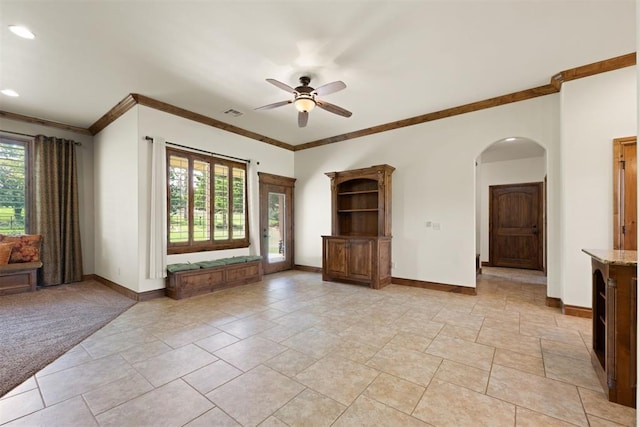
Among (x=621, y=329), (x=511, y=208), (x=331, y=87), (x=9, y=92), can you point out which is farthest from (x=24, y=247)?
(x=511, y=208)

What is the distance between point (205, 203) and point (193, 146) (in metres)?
1.07

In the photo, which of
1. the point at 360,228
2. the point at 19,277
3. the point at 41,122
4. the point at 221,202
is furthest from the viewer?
the point at 360,228

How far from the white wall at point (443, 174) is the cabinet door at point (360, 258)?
2.22 ft

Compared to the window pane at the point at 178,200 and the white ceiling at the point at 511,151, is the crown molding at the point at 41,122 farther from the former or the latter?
the white ceiling at the point at 511,151

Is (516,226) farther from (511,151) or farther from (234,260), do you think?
(234,260)

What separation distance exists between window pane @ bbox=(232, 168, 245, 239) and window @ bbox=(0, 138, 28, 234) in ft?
12.7

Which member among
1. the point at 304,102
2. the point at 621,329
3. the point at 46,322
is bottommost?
the point at 46,322

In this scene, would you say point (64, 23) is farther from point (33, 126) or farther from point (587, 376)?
point (587, 376)

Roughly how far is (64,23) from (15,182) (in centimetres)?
415

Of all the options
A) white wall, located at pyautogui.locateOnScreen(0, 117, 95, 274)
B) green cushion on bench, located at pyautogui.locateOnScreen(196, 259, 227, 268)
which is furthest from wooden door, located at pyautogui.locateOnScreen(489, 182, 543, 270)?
white wall, located at pyautogui.locateOnScreen(0, 117, 95, 274)

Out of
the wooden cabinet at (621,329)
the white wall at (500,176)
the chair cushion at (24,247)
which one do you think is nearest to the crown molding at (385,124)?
the chair cushion at (24,247)

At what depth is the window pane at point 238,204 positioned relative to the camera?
5.71m

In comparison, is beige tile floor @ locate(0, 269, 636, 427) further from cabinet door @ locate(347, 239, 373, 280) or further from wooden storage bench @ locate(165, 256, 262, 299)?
cabinet door @ locate(347, 239, 373, 280)

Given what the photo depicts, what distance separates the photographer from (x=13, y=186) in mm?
5051
